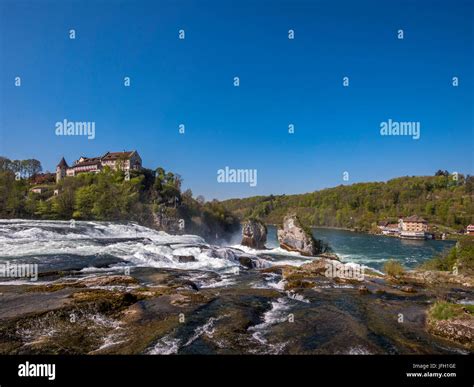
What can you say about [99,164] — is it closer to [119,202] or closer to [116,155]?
[116,155]

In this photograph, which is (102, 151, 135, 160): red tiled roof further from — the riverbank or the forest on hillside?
the riverbank

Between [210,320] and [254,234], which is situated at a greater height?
[210,320]

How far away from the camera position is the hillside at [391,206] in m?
129

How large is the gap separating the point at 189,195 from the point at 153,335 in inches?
3809

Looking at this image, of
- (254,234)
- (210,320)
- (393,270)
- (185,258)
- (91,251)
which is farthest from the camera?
(254,234)

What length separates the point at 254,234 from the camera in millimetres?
66188

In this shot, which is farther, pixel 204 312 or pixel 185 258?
pixel 185 258

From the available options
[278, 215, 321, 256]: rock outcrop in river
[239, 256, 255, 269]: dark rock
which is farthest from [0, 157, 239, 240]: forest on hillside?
[239, 256, 255, 269]: dark rock

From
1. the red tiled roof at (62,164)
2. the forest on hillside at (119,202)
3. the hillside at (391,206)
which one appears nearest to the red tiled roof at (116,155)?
the forest on hillside at (119,202)

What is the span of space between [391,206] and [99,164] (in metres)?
135

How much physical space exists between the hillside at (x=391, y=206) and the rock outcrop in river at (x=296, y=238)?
76656mm

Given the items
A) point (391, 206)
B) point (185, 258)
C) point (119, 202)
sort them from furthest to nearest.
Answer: point (391, 206), point (119, 202), point (185, 258)

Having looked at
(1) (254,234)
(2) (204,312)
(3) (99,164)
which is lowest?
(1) (254,234)

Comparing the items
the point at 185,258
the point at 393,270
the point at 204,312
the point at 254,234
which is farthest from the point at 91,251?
the point at 254,234
